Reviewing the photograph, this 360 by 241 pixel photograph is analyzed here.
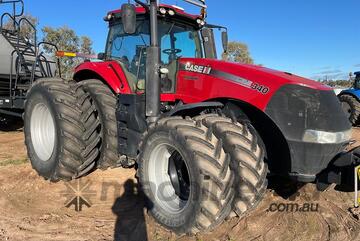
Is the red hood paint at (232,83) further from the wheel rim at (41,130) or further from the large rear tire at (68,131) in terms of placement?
the wheel rim at (41,130)

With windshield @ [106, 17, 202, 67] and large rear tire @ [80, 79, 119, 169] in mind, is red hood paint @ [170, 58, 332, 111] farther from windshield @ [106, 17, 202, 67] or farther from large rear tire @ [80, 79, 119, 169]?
large rear tire @ [80, 79, 119, 169]

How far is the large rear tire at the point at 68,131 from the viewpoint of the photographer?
4969 millimetres

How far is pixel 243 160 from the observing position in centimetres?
344

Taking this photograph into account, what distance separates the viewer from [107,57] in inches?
223

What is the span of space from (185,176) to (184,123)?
755mm

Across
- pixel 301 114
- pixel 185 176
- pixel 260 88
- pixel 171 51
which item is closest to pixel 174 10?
pixel 171 51

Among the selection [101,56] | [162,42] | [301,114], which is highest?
[162,42]

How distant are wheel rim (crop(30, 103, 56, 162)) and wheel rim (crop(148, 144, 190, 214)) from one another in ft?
7.36

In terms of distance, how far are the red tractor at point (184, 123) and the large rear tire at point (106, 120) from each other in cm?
1

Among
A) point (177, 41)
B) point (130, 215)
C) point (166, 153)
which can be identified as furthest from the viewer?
point (177, 41)

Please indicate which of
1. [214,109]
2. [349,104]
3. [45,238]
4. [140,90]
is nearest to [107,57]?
[140,90]

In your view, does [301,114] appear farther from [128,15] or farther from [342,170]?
[128,15]

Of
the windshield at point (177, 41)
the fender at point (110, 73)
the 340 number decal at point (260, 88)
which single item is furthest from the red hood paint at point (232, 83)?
the fender at point (110, 73)

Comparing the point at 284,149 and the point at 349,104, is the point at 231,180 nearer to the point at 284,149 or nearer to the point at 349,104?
the point at 284,149
